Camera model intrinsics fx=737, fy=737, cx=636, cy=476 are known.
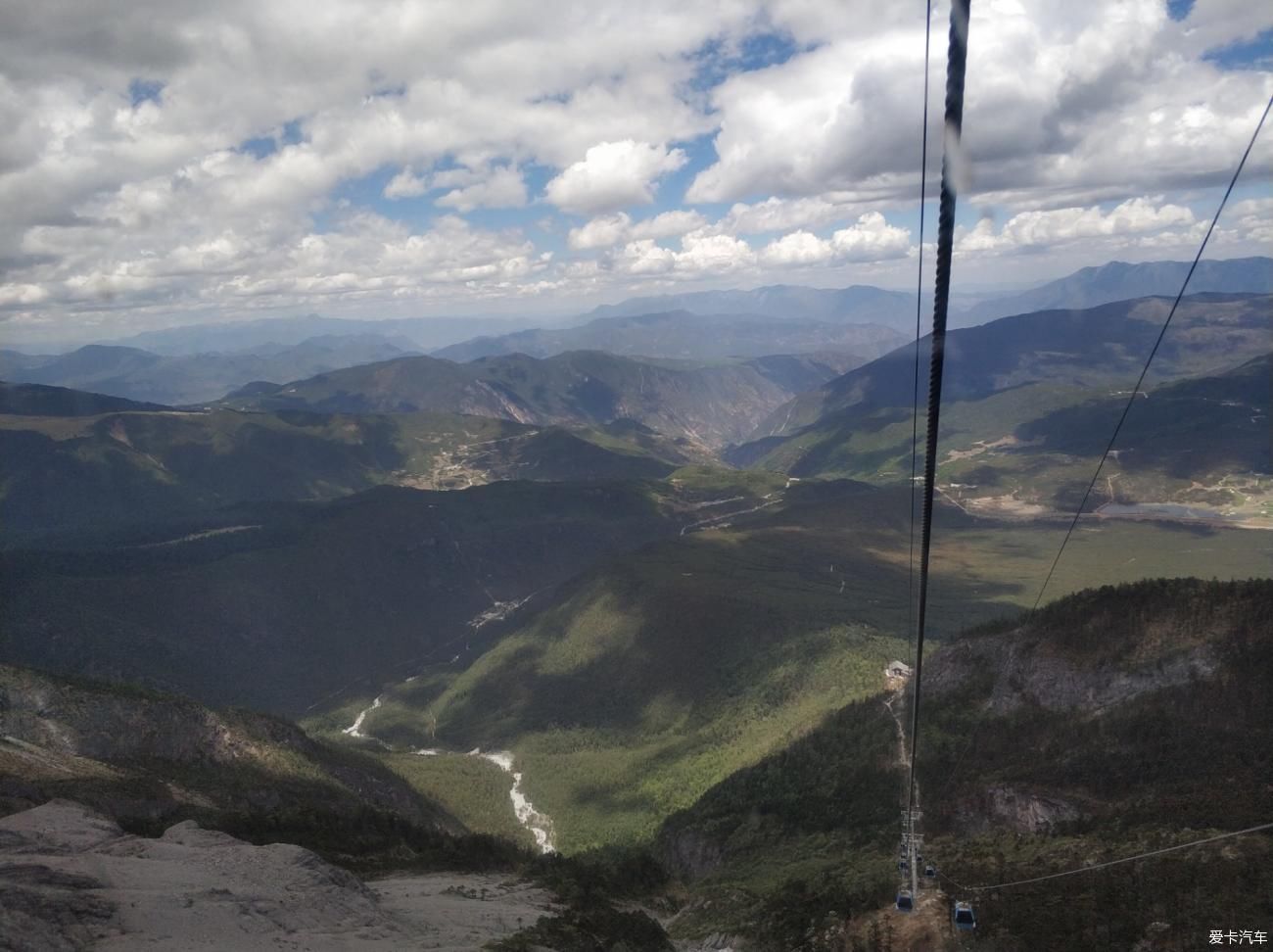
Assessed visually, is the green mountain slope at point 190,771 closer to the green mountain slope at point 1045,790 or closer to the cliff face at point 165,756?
the cliff face at point 165,756

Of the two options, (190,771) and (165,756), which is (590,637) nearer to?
(165,756)

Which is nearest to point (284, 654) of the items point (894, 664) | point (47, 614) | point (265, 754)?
point (47, 614)

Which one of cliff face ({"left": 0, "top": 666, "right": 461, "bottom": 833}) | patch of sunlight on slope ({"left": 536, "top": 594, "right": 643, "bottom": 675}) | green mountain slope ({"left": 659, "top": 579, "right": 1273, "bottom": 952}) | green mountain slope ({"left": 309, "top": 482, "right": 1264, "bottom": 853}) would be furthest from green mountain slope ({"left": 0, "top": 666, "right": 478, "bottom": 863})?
patch of sunlight on slope ({"left": 536, "top": 594, "right": 643, "bottom": 675})

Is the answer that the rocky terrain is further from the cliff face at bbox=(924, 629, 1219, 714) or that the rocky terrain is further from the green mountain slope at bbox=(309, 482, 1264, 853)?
the green mountain slope at bbox=(309, 482, 1264, 853)

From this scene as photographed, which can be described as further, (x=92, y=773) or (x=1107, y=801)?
(x=92, y=773)

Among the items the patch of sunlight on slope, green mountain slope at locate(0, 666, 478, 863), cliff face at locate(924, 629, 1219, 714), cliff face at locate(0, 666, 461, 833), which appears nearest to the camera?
green mountain slope at locate(0, 666, 478, 863)

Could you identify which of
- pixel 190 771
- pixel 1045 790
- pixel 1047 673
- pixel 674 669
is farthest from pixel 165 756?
pixel 1047 673

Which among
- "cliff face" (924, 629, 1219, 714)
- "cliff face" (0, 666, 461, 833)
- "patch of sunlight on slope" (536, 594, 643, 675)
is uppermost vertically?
"cliff face" (924, 629, 1219, 714)

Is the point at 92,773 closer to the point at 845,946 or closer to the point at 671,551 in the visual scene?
the point at 845,946
